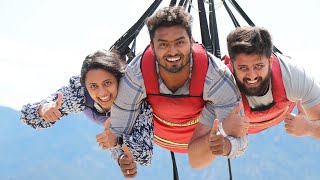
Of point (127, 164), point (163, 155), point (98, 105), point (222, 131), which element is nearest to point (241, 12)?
point (98, 105)

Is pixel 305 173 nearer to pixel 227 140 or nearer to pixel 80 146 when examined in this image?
pixel 80 146

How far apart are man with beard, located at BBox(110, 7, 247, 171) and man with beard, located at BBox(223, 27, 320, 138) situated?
0.13 metres

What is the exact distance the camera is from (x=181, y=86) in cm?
368

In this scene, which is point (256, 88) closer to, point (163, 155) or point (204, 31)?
point (204, 31)

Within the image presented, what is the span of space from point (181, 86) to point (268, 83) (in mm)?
679

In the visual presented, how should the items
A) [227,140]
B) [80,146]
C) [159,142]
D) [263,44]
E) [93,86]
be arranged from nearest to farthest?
[227,140] < [263,44] < [93,86] < [159,142] < [80,146]

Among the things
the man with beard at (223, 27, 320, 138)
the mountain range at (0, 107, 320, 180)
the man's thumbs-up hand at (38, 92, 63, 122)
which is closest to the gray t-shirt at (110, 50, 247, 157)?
the man with beard at (223, 27, 320, 138)

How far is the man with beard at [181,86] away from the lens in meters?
3.52

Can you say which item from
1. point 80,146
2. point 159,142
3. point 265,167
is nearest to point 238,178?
point 265,167

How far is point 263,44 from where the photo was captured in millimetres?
3662

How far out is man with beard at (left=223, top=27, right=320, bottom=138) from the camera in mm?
3594

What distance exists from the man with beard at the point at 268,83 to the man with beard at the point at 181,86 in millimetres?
129

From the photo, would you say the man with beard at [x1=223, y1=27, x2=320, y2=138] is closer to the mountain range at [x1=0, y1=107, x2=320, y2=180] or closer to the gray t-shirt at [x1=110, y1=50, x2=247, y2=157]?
the gray t-shirt at [x1=110, y1=50, x2=247, y2=157]

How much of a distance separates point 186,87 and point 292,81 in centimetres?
83
